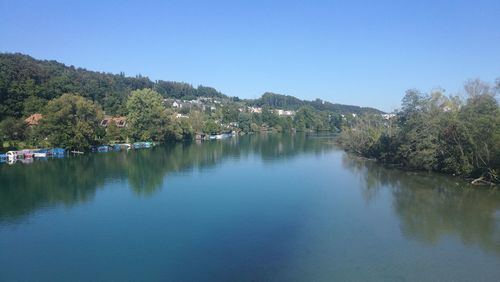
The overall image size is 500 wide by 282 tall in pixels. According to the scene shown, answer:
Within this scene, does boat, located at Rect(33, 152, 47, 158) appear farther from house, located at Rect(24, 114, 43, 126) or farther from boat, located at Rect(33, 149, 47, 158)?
house, located at Rect(24, 114, 43, 126)

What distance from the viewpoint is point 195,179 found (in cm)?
3047

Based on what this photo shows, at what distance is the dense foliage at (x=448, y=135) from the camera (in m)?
26.0

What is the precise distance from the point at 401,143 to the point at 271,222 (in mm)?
21749

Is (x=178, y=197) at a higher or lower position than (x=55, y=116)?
lower

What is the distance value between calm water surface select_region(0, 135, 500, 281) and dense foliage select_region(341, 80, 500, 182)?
194 cm

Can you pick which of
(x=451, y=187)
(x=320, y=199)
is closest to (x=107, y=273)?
(x=320, y=199)

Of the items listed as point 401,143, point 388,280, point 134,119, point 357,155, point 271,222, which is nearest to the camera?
point 388,280

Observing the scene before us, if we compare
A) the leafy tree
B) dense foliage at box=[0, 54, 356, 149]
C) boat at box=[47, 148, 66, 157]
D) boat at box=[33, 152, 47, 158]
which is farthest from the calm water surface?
dense foliage at box=[0, 54, 356, 149]

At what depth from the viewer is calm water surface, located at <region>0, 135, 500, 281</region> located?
12750mm

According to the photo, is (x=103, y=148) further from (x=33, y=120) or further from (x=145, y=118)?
(x=145, y=118)

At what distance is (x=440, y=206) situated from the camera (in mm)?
21828

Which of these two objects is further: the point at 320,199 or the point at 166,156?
the point at 166,156

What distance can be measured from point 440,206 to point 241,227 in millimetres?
11985

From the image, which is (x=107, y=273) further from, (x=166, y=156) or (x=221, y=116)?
(x=221, y=116)
